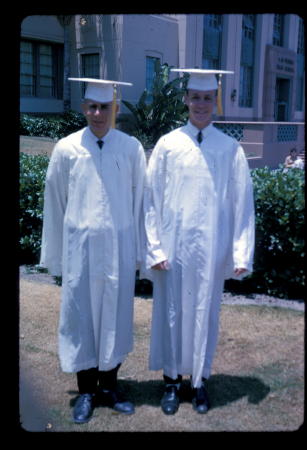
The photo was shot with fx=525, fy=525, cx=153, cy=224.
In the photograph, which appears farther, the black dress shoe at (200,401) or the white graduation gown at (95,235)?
the black dress shoe at (200,401)

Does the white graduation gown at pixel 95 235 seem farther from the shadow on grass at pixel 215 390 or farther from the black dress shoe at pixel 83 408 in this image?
the shadow on grass at pixel 215 390

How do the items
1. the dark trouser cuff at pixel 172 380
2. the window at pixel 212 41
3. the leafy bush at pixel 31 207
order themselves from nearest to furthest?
the dark trouser cuff at pixel 172 380
the leafy bush at pixel 31 207
the window at pixel 212 41

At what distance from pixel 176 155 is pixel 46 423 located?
6.52 ft

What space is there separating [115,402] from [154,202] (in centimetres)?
140

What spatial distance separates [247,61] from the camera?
22.2 metres

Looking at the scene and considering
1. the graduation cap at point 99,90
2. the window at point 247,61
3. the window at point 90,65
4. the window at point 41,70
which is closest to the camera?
the graduation cap at point 99,90

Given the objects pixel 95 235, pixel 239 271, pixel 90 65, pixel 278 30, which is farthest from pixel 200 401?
pixel 278 30

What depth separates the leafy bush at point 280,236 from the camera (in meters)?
5.54

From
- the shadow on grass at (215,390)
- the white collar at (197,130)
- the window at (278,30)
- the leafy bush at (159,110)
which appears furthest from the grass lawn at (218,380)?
the window at (278,30)

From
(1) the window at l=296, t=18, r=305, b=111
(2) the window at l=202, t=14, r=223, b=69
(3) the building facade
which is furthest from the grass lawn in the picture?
(1) the window at l=296, t=18, r=305, b=111

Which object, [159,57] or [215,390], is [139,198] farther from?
[159,57]

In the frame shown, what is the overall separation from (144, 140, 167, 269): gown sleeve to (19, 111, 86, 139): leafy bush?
13182 millimetres

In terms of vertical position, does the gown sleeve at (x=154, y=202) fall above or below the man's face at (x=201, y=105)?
below

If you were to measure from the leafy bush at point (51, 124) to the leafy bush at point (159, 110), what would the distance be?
1.79 meters
